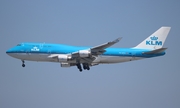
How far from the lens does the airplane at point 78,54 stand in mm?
53406

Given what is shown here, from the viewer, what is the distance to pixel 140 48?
5869 centimetres

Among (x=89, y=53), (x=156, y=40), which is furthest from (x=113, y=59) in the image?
(x=156, y=40)

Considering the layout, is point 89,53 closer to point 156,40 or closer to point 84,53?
point 84,53

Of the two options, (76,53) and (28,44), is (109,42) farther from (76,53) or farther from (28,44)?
(28,44)

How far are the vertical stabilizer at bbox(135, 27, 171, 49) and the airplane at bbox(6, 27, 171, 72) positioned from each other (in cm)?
142

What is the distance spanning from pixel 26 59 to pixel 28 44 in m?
2.48

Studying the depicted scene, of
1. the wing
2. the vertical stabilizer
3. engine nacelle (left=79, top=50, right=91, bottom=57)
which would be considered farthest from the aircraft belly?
the vertical stabilizer

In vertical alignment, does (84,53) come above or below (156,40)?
below

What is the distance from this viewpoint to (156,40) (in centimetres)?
6044

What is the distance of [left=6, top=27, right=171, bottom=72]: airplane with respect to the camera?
5341cm

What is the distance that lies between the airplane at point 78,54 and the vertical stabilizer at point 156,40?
1420 mm

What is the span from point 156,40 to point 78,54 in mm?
15689

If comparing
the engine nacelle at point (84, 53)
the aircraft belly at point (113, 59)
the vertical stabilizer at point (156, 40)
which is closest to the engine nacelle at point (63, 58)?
the engine nacelle at point (84, 53)

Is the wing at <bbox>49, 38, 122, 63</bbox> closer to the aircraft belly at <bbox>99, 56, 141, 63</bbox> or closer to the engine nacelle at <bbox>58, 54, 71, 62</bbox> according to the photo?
the engine nacelle at <bbox>58, 54, 71, 62</bbox>
